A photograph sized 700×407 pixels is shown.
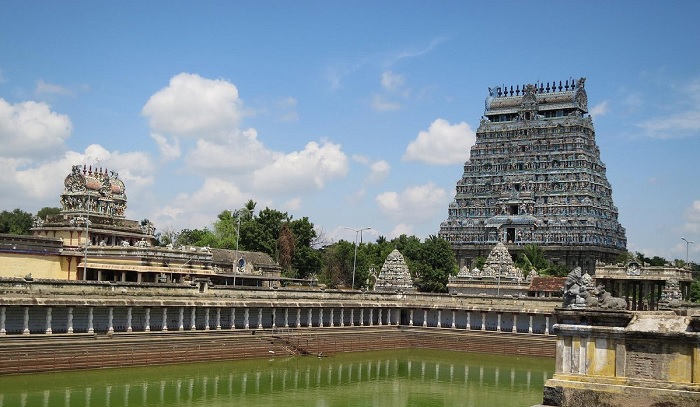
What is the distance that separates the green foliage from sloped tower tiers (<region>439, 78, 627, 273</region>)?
165 feet

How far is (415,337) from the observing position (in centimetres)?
6044

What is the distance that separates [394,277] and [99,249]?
84.1ft

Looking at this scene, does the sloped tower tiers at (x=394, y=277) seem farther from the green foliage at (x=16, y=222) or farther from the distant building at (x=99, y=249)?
the green foliage at (x=16, y=222)

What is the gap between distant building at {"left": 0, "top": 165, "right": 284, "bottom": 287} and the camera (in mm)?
55250

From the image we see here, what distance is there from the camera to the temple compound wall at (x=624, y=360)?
1539 centimetres

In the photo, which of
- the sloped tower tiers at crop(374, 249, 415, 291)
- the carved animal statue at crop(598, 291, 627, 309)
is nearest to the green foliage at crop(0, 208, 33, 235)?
the sloped tower tiers at crop(374, 249, 415, 291)

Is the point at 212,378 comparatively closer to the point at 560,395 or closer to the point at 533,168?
the point at 560,395

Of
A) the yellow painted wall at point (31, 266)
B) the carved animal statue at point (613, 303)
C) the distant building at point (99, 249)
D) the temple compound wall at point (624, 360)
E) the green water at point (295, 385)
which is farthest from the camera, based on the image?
the distant building at point (99, 249)

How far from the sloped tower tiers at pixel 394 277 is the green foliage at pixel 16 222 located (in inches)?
1809

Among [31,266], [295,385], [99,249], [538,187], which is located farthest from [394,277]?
[538,187]

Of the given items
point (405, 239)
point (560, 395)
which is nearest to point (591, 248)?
point (405, 239)

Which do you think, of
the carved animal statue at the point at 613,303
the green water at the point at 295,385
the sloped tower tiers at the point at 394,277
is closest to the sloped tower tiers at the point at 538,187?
the sloped tower tiers at the point at 394,277

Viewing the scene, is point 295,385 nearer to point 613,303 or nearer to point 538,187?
point 613,303

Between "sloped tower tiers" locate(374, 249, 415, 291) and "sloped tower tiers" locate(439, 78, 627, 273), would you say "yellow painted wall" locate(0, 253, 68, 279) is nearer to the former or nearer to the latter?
"sloped tower tiers" locate(374, 249, 415, 291)
